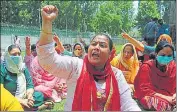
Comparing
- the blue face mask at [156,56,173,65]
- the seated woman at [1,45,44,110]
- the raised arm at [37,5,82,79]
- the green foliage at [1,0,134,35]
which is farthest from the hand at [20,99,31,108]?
the green foliage at [1,0,134,35]

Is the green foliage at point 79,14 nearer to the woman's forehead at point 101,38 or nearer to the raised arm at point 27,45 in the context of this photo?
the raised arm at point 27,45

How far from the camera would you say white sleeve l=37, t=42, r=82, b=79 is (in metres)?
1.87

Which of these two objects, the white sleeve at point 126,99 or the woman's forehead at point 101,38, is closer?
the white sleeve at point 126,99

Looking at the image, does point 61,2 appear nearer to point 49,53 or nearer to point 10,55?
point 10,55

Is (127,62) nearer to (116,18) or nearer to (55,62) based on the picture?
(55,62)

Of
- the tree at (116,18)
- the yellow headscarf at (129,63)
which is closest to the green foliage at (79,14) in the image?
the tree at (116,18)

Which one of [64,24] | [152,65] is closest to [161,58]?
[152,65]

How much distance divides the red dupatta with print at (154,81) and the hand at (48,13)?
2.12 meters

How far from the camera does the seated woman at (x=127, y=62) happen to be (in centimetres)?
516

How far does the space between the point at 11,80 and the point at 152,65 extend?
1.56 m

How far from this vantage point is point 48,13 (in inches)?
72.6

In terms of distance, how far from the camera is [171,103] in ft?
12.3

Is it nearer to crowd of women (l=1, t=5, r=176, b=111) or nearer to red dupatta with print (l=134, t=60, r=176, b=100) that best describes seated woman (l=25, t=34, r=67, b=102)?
crowd of women (l=1, t=5, r=176, b=111)

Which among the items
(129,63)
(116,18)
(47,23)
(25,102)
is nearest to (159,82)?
(129,63)
